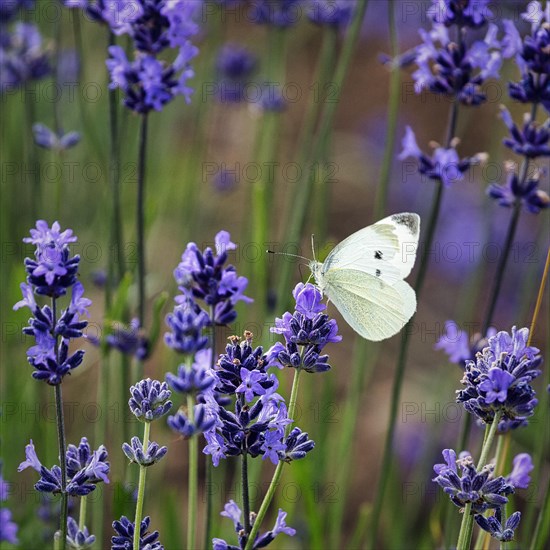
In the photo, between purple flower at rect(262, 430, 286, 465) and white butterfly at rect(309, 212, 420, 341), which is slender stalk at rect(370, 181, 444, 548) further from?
purple flower at rect(262, 430, 286, 465)

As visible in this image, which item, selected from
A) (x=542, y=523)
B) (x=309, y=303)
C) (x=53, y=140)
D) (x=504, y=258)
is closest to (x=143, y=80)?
(x=53, y=140)

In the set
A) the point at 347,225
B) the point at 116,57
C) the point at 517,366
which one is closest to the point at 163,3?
the point at 116,57

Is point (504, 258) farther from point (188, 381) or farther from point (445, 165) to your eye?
point (188, 381)

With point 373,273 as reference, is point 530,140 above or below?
above

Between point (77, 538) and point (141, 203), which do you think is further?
point (141, 203)

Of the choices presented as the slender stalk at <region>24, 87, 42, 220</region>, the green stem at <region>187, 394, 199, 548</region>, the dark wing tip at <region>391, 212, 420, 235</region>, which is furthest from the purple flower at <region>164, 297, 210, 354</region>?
the slender stalk at <region>24, 87, 42, 220</region>

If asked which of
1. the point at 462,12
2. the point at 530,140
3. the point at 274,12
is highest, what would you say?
the point at 462,12

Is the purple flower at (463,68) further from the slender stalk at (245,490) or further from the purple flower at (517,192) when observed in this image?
the slender stalk at (245,490)
